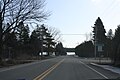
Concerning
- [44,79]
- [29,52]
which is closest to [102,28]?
[29,52]

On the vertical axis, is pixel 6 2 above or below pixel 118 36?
above

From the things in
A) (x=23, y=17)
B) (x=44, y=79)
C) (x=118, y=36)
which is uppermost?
(x=23, y=17)

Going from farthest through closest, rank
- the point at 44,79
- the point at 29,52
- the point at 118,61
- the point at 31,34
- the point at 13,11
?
→ the point at 31,34 < the point at 29,52 < the point at 13,11 < the point at 118,61 < the point at 44,79

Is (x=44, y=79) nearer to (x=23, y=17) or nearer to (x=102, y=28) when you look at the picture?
(x=23, y=17)

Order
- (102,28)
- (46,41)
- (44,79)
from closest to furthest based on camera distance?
(44,79), (102,28), (46,41)

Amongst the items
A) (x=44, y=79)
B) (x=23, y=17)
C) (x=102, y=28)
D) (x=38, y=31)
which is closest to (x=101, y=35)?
(x=102, y=28)

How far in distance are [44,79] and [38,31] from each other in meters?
116

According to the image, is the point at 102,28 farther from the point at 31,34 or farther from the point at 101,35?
the point at 31,34

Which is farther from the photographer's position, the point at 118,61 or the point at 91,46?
the point at 91,46

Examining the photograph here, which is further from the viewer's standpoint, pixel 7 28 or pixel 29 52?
pixel 29 52

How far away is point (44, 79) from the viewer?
2194 centimetres

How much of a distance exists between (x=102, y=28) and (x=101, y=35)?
4.71 meters

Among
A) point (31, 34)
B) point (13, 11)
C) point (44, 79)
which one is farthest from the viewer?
point (31, 34)

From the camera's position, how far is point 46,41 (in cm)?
15575
